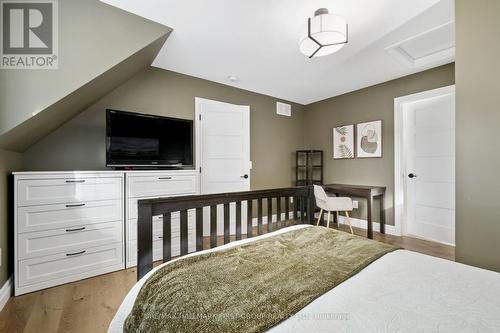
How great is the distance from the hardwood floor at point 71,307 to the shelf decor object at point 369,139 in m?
3.67

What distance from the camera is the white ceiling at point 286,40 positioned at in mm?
1830

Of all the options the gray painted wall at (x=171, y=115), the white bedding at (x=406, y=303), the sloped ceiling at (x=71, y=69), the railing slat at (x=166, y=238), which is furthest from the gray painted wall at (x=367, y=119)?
the railing slat at (x=166, y=238)

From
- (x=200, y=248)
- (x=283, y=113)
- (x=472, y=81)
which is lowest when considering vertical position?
(x=200, y=248)

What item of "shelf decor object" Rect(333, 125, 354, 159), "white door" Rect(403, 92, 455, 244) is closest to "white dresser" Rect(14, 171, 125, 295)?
"shelf decor object" Rect(333, 125, 354, 159)

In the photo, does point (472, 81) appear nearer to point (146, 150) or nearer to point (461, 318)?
point (461, 318)

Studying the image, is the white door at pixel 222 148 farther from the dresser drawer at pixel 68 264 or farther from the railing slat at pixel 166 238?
the railing slat at pixel 166 238

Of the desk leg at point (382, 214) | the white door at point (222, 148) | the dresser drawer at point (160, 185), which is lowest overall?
the desk leg at point (382, 214)

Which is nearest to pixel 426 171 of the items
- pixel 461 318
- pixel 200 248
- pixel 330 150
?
pixel 330 150

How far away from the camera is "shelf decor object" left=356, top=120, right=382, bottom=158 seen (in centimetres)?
Answer: 354

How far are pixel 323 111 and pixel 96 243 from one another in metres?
4.08

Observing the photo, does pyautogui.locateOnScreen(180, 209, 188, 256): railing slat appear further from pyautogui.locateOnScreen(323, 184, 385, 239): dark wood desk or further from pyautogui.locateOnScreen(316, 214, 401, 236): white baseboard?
pyautogui.locateOnScreen(316, 214, 401, 236): white baseboard

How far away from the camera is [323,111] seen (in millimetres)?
4348

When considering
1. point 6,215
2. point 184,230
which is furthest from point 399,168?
point 6,215

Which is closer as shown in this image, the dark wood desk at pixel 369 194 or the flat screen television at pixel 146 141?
the flat screen television at pixel 146 141
